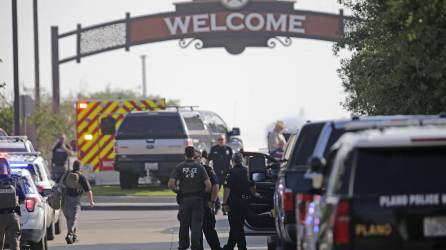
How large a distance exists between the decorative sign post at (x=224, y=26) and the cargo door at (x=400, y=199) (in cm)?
4121

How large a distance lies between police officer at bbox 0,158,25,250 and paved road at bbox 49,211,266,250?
4464mm

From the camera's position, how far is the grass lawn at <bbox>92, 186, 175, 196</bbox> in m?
39.9

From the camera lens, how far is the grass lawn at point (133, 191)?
39875mm

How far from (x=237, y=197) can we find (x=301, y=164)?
4736 millimetres

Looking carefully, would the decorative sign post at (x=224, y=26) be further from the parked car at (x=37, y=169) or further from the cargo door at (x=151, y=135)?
the parked car at (x=37, y=169)

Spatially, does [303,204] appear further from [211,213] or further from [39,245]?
[39,245]

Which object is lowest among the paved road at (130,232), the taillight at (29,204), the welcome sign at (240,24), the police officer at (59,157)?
the paved road at (130,232)

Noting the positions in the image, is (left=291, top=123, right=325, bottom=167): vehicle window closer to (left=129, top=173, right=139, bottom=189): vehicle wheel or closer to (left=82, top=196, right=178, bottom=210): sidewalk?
(left=82, top=196, right=178, bottom=210): sidewalk

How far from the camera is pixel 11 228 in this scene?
67.5ft

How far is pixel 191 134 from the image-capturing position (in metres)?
40.5

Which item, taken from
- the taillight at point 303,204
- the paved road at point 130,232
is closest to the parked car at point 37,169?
the paved road at point 130,232

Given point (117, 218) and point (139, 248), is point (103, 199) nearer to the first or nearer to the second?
point (117, 218)

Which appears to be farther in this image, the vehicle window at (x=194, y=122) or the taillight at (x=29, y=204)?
the vehicle window at (x=194, y=122)

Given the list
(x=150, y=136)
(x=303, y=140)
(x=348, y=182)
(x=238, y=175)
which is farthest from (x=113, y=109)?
(x=348, y=182)
